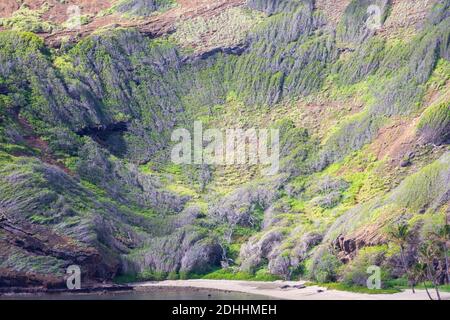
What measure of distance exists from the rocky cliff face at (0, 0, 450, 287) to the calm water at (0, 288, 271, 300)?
5478mm

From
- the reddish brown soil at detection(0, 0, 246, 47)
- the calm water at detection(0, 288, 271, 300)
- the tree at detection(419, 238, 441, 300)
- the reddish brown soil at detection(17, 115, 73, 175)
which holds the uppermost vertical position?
the reddish brown soil at detection(0, 0, 246, 47)

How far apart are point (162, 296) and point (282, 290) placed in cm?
1421

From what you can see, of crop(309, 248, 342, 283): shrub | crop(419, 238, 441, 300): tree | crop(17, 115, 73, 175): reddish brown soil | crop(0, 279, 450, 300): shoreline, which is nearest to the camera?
crop(419, 238, 441, 300): tree

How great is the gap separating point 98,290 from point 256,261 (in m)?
21.3

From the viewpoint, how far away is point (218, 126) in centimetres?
17225

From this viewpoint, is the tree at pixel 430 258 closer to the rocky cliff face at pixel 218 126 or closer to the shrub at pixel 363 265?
the rocky cliff face at pixel 218 126

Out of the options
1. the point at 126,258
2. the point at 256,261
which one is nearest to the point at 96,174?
the point at 126,258

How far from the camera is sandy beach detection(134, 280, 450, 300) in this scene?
374ft

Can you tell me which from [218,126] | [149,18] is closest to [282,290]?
[218,126]

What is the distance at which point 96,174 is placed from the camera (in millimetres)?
156125

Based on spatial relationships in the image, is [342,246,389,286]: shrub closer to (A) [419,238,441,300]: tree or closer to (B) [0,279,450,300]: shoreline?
(B) [0,279,450,300]: shoreline

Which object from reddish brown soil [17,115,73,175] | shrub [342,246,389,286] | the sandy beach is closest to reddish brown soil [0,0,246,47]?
reddish brown soil [17,115,73,175]

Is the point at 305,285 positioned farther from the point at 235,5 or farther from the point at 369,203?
the point at 235,5

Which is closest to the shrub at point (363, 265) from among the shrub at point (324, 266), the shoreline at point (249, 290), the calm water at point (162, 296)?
the shrub at point (324, 266)
